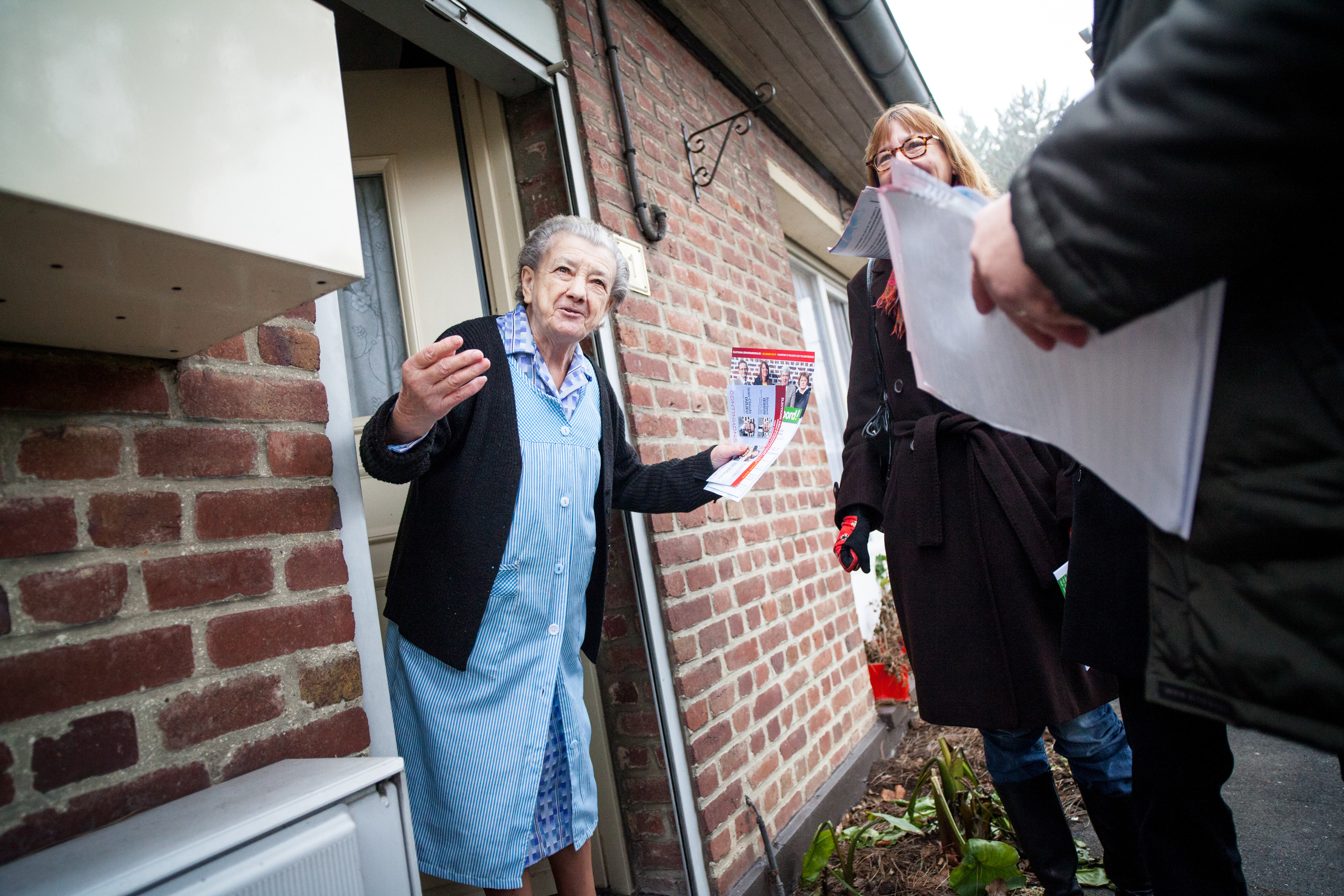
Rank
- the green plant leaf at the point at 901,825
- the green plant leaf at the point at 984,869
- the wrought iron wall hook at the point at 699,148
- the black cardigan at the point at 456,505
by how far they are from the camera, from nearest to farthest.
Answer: the black cardigan at the point at 456,505
the green plant leaf at the point at 984,869
the green plant leaf at the point at 901,825
the wrought iron wall hook at the point at 699,148

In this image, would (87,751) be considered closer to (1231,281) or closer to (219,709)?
(219,709)

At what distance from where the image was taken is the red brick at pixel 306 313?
49.9 inches

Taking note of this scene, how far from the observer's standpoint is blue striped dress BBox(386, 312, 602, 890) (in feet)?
4.61

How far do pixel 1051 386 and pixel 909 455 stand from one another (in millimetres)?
1010

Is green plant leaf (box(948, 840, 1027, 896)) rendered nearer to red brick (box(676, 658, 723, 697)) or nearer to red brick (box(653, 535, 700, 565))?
red brick (box(676, 658, 723, 697))

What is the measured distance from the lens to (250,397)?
1.17 meters

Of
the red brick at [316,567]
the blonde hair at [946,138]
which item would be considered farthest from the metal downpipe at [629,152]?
the red brick at [316,567]

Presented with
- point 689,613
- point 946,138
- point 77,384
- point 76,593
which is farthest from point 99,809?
point 946,138

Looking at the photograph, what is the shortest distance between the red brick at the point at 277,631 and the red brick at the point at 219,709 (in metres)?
0.03

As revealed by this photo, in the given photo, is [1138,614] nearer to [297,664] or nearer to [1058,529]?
[1058,529]

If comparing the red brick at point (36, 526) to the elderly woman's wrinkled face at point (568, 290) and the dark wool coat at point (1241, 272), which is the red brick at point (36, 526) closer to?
the elderly woman's wrinkled face at point (568, 290)

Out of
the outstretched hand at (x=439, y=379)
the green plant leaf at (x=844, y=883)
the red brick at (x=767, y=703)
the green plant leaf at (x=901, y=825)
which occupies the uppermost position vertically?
the outstretched hand at (x=439, y=379)

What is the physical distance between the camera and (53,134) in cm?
64

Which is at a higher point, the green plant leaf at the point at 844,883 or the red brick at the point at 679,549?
the red brick at the point at 679,549
